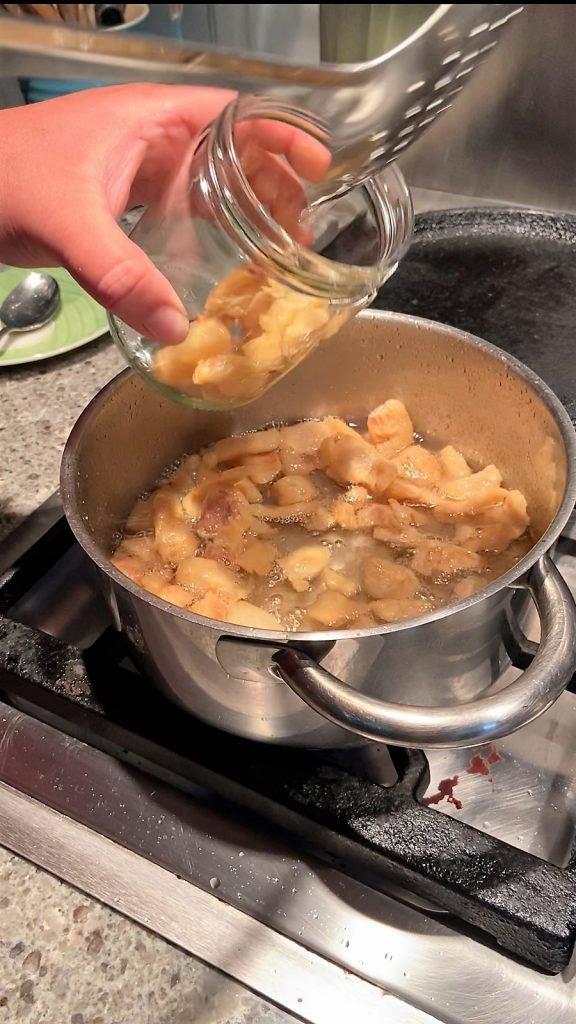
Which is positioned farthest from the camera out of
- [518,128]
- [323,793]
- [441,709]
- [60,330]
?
[518,128]

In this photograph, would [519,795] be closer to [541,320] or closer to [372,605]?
[372,605]

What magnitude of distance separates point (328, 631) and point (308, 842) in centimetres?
14

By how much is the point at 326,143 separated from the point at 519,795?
1.40ft

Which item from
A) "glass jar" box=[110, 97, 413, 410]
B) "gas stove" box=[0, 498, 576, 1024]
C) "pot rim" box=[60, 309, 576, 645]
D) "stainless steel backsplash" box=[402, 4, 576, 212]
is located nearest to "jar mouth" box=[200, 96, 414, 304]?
"glass jar" box=[110, 97, 413, 410]

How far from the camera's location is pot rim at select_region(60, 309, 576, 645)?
0.42m

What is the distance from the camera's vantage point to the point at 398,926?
48cm

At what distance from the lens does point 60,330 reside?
0.93 metres

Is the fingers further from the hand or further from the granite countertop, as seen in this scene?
the granite countertop

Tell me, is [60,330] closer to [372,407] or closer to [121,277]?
[372,407]

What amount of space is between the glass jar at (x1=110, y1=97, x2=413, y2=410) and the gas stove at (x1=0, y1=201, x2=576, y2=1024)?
0.71ft

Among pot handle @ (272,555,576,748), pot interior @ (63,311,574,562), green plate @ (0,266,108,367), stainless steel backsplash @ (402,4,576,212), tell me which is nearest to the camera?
pot handle @ (272,555,576,748)

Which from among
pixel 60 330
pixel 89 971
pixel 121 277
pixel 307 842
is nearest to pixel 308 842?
pixel 307 842

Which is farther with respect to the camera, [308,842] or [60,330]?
[60,330]

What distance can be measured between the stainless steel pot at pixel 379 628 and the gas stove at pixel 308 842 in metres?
0.04
